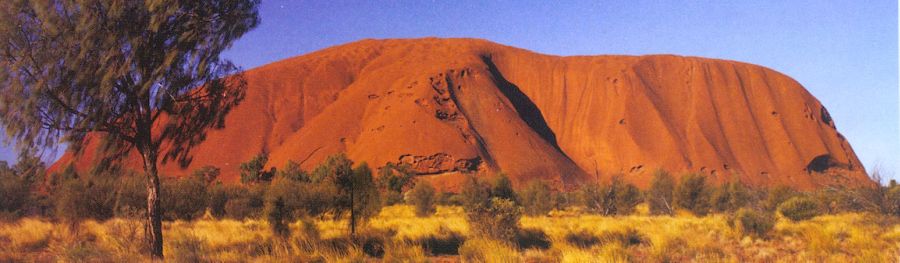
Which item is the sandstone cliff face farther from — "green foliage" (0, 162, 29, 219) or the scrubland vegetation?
the scrubland vegetation

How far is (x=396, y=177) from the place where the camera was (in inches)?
2143

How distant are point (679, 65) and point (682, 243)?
89.5 metres

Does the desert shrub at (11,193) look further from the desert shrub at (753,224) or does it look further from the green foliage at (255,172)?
the green foliage at (255,172)

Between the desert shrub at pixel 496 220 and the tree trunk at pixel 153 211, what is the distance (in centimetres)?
669

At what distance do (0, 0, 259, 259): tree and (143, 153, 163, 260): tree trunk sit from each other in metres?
0.02

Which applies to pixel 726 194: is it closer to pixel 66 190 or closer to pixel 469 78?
pixel 66 190

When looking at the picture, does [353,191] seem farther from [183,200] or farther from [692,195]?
[692,195]

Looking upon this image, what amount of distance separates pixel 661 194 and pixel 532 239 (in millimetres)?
22534

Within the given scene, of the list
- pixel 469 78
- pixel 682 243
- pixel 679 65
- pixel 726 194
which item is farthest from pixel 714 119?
pixel 682 243

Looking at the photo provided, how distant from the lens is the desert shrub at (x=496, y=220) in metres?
12.8

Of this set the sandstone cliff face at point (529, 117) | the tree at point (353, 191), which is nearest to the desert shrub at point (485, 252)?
the tree at point (353, 191)

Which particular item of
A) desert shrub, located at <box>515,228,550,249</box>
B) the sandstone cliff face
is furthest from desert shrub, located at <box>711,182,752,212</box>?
the sandstone cliff face

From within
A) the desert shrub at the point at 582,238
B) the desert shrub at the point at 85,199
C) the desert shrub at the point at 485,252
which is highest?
the desert shrub at the point at 85,199

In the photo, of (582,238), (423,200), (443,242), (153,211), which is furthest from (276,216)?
(423,200)
